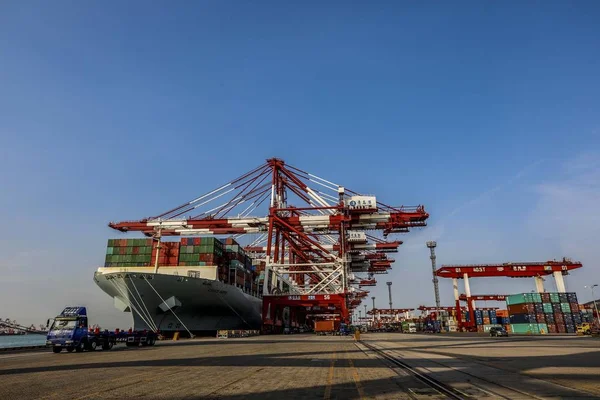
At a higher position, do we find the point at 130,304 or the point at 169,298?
the point at 169,298

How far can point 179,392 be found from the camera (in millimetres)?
8922

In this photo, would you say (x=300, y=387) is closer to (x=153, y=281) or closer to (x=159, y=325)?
(x=153, y=281)

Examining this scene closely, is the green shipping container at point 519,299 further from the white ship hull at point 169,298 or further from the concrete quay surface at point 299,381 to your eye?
the concrete quay surface at point 299,381

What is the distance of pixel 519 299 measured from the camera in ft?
190

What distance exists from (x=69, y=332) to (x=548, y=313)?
199 feet

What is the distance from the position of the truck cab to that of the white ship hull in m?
14.1

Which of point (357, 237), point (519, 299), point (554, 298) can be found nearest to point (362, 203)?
point (357, 237)

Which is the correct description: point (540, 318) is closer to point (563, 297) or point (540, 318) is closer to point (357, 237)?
point (563, 297)

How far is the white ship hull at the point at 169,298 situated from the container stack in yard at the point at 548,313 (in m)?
43.3

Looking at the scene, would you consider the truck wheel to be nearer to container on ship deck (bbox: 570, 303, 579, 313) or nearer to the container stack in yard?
the container stack in yard

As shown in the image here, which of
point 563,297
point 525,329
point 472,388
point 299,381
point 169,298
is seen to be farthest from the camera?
point 525,329

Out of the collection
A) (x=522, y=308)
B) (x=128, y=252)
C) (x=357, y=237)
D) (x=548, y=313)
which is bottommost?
(x=548, y=313)

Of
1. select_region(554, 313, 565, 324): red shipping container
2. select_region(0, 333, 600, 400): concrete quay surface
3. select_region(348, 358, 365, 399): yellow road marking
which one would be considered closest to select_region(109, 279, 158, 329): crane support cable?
select_region(0, 333, 600, 400): concrete quay surface

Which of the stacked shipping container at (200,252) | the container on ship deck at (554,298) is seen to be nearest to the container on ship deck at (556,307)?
the container on ship deck at (554,298)
